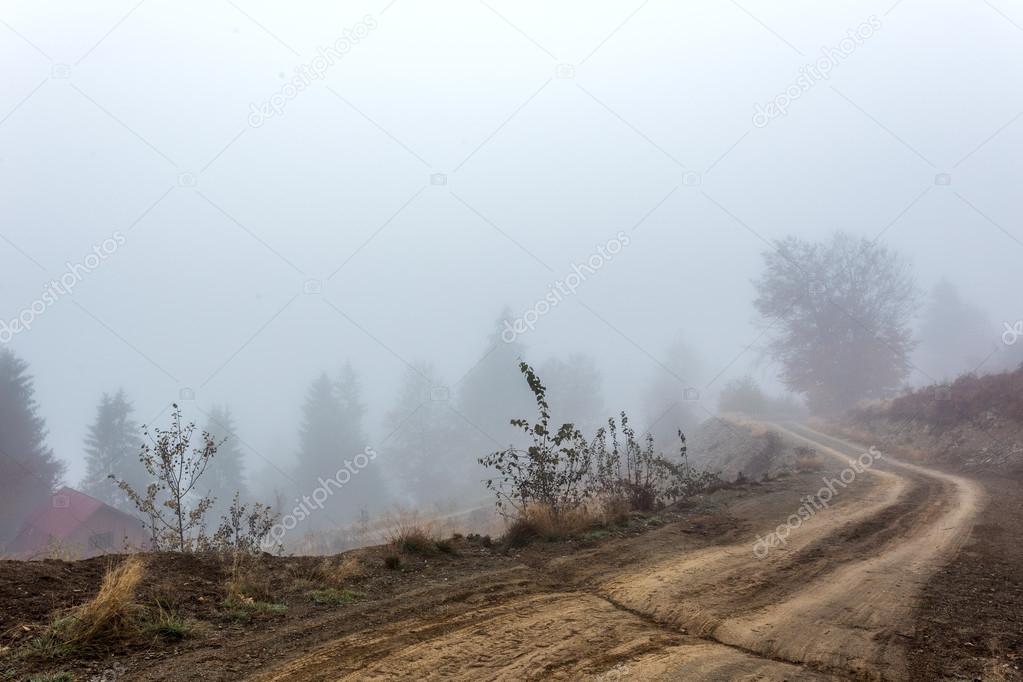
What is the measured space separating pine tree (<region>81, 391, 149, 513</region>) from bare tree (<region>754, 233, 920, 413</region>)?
208 ft

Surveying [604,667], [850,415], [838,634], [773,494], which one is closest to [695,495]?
[773,494]

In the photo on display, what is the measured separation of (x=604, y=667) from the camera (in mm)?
4457

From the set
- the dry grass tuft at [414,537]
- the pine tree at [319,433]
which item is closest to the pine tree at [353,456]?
the pine tree at [319,433]

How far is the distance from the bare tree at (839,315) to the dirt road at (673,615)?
4323cm

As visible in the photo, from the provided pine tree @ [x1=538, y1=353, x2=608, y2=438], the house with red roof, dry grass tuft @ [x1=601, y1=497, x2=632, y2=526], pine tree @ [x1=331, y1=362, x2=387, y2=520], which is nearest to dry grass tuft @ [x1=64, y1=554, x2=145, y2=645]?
dry grass tuft @ [x1=601, y1=497, x2=632, y2=526]

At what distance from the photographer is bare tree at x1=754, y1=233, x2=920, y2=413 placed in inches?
1870

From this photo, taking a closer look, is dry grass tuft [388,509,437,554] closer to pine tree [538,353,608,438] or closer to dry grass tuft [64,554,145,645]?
dry grass tuft [64,554,145,645]

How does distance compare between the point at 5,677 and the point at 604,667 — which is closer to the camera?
the point at 5,677

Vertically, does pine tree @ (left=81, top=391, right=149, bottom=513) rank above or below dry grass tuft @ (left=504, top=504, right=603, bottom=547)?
above

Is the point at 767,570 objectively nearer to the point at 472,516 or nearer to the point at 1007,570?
the point at 1007,570

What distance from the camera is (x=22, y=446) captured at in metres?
40.9

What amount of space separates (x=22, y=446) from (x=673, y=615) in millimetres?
50710

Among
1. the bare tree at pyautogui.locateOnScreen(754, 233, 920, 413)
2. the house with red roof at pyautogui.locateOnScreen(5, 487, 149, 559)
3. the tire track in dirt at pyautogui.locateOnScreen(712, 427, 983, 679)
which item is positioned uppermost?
the bare tree at pyautogui.locateOnScreen(754, 233, 920, 413)

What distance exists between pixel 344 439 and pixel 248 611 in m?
66.1
